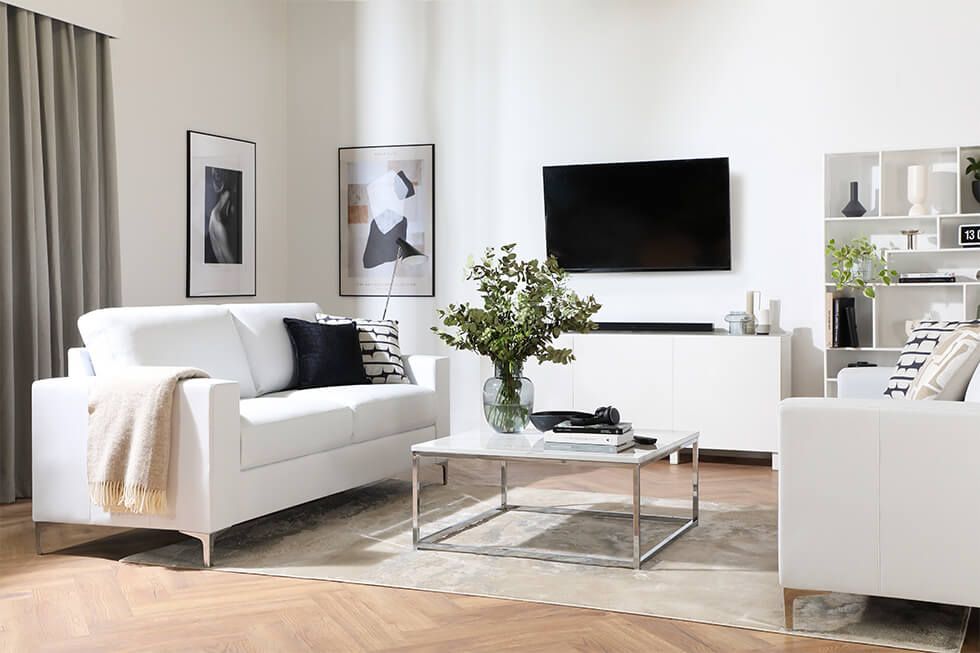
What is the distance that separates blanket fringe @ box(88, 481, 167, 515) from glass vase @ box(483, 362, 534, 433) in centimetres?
127

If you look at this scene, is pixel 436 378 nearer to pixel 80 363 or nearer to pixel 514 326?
pixel 514 326

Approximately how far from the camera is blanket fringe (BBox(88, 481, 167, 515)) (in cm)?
377

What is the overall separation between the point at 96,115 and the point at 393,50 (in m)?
2.26

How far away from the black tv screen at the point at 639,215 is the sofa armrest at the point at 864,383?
1.65m

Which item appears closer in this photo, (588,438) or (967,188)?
(588,438)

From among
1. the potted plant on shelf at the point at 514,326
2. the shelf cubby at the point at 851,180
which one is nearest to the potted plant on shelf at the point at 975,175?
the shelf cubby at the point at 851,180

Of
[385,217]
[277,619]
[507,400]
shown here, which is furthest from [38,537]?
[385,217]

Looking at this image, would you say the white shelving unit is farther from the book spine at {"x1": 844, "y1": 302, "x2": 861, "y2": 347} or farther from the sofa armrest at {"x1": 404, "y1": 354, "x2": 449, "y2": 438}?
the sofa armrest at {"x1": 404, "y1": 354, "x2": 449, "y2": 438}

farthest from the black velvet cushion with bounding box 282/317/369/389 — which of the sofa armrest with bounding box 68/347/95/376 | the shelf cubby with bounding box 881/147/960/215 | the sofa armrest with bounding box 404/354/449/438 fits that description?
the shelf cubby with bounding box 881/147/960/215

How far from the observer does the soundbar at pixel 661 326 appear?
6.35 meters

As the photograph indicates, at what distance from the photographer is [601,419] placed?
4.02m

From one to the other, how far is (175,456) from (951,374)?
260cm

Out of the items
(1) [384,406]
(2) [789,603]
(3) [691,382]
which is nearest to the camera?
(2) [789,603]

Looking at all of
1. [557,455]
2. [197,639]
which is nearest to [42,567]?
[197,639]
